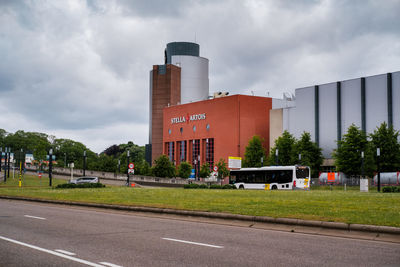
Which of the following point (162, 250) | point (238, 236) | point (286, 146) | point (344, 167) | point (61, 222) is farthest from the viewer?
point (286, 146)

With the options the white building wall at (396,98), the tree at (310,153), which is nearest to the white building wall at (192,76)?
the tree at (310,153)

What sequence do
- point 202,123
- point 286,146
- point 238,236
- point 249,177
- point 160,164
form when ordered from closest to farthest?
point 238,236, point 249,177, point 286,146, point 160,164, point 202,123

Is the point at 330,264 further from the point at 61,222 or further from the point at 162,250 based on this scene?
the point at 61,222

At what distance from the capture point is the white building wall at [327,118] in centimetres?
8569

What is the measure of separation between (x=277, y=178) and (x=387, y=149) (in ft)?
77.2

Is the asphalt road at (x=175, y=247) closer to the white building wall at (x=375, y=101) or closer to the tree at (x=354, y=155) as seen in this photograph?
the tree at (x=354, y=155)

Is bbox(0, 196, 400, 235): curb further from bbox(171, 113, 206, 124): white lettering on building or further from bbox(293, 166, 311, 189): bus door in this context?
Result: bbox(171, 113, 206, 124): white lettering on building

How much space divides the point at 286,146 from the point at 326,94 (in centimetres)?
1490

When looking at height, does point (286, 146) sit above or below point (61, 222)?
above

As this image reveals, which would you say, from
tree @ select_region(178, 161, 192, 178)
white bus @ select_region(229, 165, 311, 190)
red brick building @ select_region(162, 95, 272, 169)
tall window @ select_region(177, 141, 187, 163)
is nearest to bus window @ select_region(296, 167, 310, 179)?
white bus @ select_region(229, 165, 311, 190)

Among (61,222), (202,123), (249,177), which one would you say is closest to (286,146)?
(249,177)

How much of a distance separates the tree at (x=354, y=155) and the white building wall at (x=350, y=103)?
15.4m

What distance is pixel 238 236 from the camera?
1149cm

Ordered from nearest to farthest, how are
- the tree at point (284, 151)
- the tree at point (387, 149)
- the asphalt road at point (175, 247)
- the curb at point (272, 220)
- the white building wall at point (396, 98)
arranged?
the asphalt road at point (175, 247) < the curb at point (272, 220) < the tree at point (387, 149) < the white building wall at point (396, 98) < the tree at point (284, 151)
